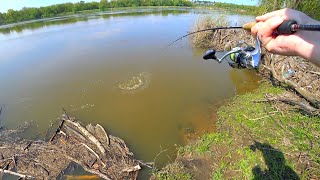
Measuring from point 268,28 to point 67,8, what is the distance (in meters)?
57.9

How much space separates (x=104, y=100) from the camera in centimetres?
1071

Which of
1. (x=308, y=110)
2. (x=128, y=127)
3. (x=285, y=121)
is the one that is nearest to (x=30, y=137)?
(x=128, y=127)

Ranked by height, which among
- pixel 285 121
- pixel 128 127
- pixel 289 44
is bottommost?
pixel 128 127

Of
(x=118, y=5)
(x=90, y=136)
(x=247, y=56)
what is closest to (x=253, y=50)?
(x=247, y=56)

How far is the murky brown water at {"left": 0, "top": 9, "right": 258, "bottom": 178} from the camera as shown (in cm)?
851

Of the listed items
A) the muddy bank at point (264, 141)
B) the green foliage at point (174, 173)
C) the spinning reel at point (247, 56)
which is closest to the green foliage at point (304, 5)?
the muddy bank at point (264, 141)

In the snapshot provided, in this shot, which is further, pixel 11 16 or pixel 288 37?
pixel 11 16

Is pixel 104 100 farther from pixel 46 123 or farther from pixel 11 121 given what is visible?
pixel 11 121

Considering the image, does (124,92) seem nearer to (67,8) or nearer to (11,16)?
(11,16)

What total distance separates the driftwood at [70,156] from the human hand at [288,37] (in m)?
5.00

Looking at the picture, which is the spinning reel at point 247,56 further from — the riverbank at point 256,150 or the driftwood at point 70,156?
the driftwood at point 70,156

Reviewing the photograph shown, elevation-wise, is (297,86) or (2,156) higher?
(297,86)

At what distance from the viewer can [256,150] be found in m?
6.04

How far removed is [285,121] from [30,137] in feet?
27.6
